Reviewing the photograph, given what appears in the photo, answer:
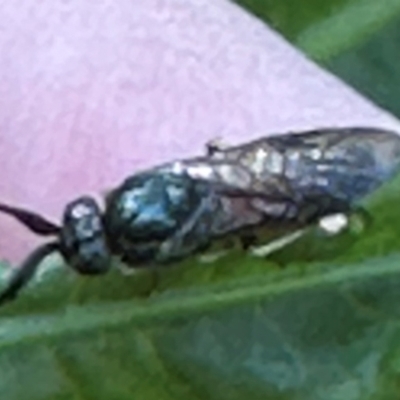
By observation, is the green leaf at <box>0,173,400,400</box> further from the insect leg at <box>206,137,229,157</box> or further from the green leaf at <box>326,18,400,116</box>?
the green leaf at <box>326,18,400,116</box>

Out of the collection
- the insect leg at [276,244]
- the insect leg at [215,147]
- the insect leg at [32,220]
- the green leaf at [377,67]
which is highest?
the insect leg at [32,220]

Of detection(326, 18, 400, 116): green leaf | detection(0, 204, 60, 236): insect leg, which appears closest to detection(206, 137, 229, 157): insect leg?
detection(0, 204, 60, 236): insect leg

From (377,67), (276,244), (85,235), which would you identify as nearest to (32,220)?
(85,235)

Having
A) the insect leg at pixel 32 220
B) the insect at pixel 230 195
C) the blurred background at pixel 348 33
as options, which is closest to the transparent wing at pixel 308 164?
the insect at pixel 230 195

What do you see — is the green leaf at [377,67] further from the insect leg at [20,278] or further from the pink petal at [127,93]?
the insect leg at [20,278]

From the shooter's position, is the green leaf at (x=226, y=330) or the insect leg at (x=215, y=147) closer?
the green leaf at (x=226, y=330)

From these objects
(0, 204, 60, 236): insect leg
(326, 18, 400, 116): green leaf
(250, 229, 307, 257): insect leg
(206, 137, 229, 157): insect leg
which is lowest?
(326, 18, 400, 116): green leaf

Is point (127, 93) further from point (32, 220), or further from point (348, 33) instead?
point (348, 33)
